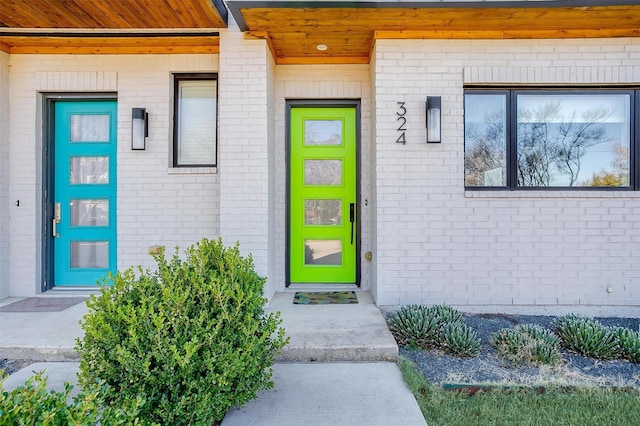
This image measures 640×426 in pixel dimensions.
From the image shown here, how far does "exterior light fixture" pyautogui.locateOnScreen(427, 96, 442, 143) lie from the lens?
405 cm

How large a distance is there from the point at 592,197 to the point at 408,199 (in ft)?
6.98

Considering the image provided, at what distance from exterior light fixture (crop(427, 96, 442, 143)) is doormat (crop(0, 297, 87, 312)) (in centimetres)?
460

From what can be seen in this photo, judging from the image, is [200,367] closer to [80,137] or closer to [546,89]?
[80,137]

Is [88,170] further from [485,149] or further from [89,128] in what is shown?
[485,149]

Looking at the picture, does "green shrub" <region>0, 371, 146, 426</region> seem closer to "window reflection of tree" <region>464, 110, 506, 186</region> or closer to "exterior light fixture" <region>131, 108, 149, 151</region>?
"exterior light fixture" <region>131, 108, 149, 151</region>

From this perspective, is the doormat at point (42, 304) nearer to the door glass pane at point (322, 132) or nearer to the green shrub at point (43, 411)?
the green shrub at point (43, 411)

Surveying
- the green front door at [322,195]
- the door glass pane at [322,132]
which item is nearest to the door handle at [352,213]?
the green front door at [322,195]

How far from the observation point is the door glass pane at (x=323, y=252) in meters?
4.95

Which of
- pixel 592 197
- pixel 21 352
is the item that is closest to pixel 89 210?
pixel 21 352

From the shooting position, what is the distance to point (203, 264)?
2.36m

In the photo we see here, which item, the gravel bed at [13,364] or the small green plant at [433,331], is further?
the small green plant at [433,331]

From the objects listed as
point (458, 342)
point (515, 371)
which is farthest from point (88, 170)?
point (515, 371)

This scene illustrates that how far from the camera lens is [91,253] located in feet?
15.8

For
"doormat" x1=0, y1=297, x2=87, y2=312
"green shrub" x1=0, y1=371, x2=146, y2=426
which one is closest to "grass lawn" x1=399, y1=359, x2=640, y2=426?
"green shrub" x1=0, y1=371, x2=146, y2=426
